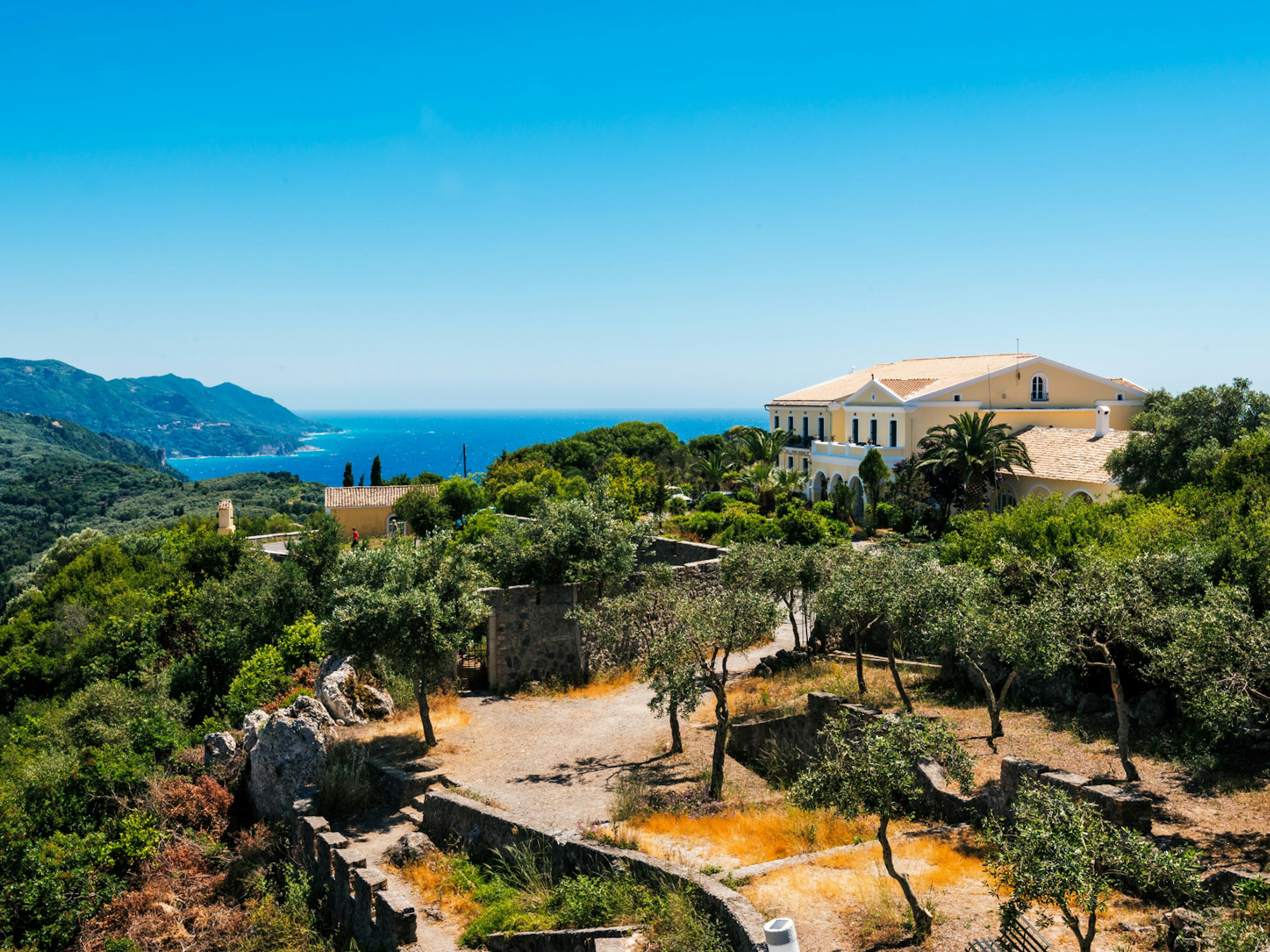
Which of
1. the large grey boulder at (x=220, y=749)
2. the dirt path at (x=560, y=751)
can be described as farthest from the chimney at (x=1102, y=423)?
the large grey boulder at (x=220, y=749)

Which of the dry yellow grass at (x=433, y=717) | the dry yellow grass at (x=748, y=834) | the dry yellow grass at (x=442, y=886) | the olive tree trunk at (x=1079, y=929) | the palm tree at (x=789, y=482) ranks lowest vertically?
the dry yellow grass at (x=442, y=886)

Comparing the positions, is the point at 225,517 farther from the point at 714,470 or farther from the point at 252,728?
the point at 714,470

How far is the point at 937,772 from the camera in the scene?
1188cm

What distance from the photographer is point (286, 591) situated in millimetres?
24672

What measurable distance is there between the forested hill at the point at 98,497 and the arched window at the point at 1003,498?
5972 cm

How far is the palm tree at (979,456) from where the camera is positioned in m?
35.6

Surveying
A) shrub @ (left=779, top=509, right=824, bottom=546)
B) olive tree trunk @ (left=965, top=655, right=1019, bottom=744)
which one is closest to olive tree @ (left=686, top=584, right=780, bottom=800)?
olive tree trunk @ (left=965, top=655, right=1019, bottom=744)

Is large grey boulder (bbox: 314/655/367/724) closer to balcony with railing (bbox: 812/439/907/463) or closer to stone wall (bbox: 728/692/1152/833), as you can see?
stone wall (bbox: 728/692/1152/833)

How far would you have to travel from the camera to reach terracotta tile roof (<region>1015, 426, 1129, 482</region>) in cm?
3328

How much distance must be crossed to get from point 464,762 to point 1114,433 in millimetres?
34180

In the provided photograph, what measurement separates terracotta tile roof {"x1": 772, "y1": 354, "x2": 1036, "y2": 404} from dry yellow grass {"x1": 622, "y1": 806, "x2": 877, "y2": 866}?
3466 cm

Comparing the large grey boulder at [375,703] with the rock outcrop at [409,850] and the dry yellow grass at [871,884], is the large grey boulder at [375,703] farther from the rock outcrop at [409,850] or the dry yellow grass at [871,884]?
the dry yellow grass at [871,884]

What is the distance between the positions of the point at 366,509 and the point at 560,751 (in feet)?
101

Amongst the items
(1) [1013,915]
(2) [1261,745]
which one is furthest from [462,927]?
(2) [1261,745]
